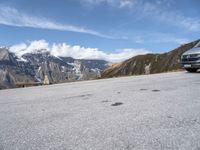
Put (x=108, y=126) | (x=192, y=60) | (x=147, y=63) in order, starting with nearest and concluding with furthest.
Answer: (x=108, y=126) → (x=192, y=60) → (x=147, y=63)

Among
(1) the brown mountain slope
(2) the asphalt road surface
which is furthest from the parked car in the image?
(1) the brown mountain slope

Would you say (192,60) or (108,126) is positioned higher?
(192,60)

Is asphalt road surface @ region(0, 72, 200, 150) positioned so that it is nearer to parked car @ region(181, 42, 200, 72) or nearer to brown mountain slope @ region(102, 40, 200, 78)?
parked car @ region(181, 42, 200, 72)

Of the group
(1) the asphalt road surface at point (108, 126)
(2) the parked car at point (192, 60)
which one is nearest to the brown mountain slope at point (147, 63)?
(2) the parked car at point (192, 60)

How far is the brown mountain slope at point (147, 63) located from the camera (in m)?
147

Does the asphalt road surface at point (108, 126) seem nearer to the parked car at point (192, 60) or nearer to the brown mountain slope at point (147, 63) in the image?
the parked car at point (192, 60)

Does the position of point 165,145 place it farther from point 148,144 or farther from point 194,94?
point 194,94

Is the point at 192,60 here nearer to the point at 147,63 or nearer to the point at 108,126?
the point at 108,126

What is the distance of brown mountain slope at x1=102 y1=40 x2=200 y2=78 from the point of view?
147 meters

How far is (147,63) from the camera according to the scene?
159 metres

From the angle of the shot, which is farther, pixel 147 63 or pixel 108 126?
pixel 147 63

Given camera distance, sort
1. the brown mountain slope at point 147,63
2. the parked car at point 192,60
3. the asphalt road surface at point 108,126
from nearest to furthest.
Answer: the asphalt road surface at point 108,126, the parked car at point 192,60, the brown mountain slope at point 147,63

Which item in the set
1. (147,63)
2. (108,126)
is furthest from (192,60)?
(147,63)

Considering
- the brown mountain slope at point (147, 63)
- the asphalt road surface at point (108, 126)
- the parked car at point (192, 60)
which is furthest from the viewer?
the brown mountain slope at point (147, 63)
